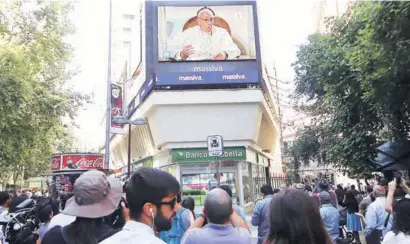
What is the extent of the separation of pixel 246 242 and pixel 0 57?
44.2ft

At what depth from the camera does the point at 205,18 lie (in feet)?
70.6

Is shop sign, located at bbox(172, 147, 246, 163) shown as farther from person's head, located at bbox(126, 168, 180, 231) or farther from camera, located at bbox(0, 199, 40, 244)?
person's head, located at bbox(126, 168, 180, 231)

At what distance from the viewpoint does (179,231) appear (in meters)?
4.47

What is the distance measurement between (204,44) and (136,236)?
19.9 m

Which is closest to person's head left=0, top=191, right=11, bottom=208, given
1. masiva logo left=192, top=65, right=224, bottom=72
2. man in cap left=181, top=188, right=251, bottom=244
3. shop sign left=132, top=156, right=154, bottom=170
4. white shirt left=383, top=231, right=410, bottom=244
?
man in cap left=181, top=188, right=251, bottom=244

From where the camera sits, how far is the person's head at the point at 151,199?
1.95 metres

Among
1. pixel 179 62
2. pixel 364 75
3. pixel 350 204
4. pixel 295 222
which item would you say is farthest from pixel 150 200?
pixel 179 62

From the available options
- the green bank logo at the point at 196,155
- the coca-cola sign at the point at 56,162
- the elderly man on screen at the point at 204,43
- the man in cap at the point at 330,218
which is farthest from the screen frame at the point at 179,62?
the man in cap at the point at 330,218

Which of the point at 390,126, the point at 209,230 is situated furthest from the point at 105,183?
the point at 390,126

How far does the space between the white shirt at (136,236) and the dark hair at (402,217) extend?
2312 mm

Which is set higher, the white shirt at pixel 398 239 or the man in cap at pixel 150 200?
the man in cap at pixel 150 200

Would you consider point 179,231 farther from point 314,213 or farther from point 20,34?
point 20,34

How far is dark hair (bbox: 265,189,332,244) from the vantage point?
6.12ft

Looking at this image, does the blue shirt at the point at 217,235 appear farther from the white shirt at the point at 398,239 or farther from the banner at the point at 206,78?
the banner at the point at 206,78
